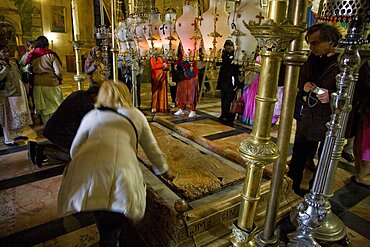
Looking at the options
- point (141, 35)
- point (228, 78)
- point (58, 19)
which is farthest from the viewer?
point (58, 19)

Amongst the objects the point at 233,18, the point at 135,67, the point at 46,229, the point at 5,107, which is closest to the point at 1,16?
the point at 5,107

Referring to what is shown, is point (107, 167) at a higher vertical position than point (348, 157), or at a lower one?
higher

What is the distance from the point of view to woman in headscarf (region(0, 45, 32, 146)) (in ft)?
13.6

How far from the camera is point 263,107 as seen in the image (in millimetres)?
913

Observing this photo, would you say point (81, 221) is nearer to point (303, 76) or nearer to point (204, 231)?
point (204, 231)

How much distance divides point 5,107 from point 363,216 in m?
5.36

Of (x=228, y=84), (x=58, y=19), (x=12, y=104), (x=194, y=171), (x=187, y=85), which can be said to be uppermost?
(x=58, y=19)

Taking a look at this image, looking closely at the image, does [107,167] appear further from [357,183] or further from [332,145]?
[357,183]

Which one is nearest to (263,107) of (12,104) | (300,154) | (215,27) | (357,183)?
(215,27)

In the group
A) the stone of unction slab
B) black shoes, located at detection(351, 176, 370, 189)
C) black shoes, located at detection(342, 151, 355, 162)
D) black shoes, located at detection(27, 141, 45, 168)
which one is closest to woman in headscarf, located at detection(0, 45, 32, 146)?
black shoes, located at detection(27, 141, 45, 168)

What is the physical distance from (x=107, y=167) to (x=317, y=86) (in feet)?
6.75

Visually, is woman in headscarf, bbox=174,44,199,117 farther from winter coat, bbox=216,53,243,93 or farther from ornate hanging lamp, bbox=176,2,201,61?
ornate hanging lamp, bbox=176,2,201,61

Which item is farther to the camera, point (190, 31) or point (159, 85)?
point (159, 85)

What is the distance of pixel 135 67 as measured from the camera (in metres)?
3.22
